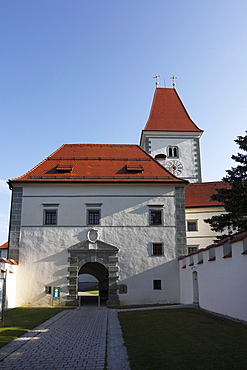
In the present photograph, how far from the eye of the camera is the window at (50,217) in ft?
81.3

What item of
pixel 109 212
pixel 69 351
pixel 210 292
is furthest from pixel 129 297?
pixel 69 351

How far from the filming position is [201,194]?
32250 mm

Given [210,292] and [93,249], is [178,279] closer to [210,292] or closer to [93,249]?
[93,249]

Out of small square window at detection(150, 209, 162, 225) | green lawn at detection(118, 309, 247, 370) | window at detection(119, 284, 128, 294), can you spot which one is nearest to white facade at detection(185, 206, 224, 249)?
small square window at detection(150, 209, 162, 225)

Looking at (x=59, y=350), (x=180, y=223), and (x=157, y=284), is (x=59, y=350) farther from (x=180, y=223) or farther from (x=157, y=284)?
(x=180, y=223)

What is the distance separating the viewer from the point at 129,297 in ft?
77.6

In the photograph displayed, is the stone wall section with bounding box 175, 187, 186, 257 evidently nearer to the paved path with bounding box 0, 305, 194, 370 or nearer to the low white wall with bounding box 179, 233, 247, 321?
the low white wall with bounding box 179, 233, 247, 321

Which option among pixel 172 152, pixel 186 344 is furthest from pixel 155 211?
pixel 186 344

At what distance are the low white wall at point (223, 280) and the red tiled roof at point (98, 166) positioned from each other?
7936 mm

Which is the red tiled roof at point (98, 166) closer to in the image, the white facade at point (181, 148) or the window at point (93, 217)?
the window at point (93, 217)

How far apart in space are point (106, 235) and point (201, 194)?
1144cm

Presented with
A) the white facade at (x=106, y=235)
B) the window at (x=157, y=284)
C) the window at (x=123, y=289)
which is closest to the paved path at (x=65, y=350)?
the window at (x=123, y=289)

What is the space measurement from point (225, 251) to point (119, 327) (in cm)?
506

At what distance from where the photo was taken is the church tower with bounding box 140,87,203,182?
39.2 meters
